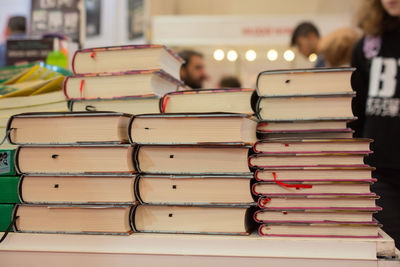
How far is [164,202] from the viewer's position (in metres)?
0.91

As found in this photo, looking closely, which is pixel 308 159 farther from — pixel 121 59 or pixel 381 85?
pixel 381 85

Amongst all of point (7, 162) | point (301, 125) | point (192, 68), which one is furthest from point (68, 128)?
point (192, 68)

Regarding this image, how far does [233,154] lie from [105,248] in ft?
1.17

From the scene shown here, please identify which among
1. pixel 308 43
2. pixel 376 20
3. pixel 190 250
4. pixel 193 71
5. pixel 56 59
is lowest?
pixel 190 250

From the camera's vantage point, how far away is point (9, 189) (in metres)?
0.98

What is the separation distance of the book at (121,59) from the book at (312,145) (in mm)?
371

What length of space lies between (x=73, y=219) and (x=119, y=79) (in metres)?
0.39

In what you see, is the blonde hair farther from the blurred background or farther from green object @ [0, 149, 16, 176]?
the blurred background

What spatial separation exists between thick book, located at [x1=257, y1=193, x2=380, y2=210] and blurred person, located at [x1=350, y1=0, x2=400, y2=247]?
1.65 ft

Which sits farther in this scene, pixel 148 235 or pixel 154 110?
pixel 154 110

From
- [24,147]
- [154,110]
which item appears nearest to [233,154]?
[154,110]

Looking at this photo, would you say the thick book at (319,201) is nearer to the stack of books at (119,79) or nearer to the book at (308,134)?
the book at (308,134)

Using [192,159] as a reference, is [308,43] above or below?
above

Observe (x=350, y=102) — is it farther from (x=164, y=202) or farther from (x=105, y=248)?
(x=105, y=248)
